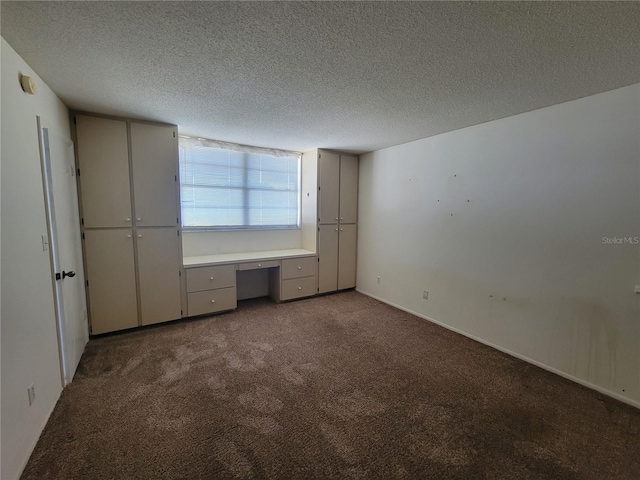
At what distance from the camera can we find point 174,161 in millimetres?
3119

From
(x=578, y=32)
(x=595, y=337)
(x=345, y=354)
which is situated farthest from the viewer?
(x=345, y=354)

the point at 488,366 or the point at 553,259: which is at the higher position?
the point at 553,259

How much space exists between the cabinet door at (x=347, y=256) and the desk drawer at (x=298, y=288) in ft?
1.83

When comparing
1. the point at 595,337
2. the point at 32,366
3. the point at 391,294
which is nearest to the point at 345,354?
the point at 391,294

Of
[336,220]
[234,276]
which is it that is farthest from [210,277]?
[336,220]

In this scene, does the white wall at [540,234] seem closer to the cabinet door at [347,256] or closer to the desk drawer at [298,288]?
the cabinet door at [347,256]

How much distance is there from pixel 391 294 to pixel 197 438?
3054 mm

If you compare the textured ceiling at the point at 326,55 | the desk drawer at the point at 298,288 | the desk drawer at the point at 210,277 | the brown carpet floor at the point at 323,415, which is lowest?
the brown carpet floor at the point at 323,415

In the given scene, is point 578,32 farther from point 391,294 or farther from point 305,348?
point 391,294

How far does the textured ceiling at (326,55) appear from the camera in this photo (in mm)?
1310

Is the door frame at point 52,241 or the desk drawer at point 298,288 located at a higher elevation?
the door frame at point 52,241

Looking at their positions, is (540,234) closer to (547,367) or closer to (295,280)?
(547,367)

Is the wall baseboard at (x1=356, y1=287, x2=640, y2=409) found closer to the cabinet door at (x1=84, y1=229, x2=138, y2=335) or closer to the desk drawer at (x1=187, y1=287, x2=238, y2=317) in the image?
the desk drawer at (x1=187, y1=287, x2=238, y2=317)

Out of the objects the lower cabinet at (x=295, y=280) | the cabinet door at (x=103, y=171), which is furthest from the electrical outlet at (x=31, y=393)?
the lower cabinet at (x=295, y=280)
